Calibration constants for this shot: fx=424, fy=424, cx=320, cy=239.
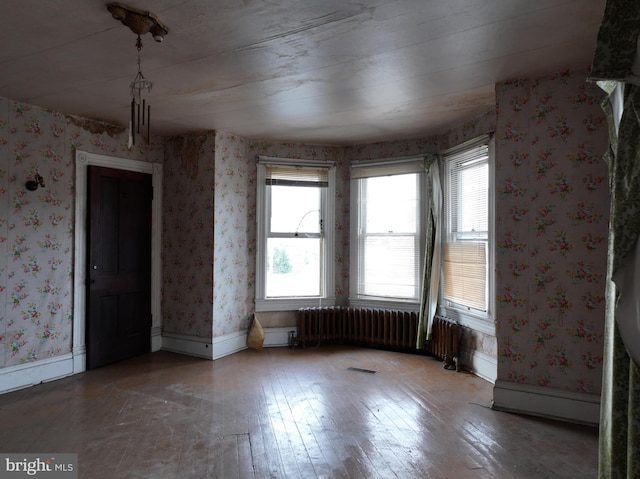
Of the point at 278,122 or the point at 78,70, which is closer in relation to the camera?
the point at 78,70

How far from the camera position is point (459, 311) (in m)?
4.62

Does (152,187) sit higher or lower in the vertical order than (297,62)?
lower

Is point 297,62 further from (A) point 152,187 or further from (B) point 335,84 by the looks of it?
(A) point 152,187

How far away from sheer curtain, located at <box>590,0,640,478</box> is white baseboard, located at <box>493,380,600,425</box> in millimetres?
1613

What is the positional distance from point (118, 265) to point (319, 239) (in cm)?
243

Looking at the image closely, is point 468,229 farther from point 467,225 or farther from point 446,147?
point 446,147

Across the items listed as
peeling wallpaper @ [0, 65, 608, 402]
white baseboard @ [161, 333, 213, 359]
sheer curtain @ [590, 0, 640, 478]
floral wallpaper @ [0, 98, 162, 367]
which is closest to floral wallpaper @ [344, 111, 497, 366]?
peeling wallpaper @ [0, 65, 608, 402]

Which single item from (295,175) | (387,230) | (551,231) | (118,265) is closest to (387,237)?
(387,230)

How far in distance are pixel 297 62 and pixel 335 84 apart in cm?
52

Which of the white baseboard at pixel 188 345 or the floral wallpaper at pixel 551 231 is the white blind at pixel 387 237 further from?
the white baseboard at pixel 188 345

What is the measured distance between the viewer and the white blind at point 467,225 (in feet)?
14.1

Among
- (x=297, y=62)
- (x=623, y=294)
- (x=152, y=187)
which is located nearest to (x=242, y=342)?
(x=152, y=187)

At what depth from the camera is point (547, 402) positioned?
128 inches

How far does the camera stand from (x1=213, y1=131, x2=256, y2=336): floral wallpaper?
498cm
